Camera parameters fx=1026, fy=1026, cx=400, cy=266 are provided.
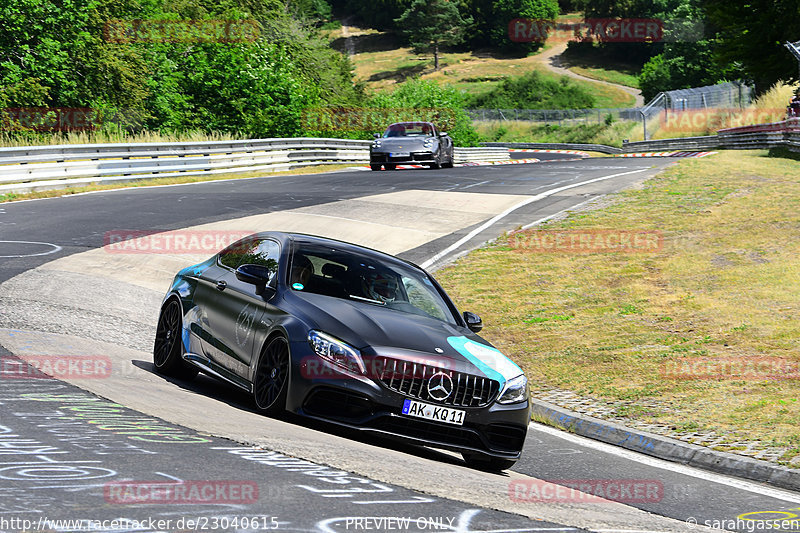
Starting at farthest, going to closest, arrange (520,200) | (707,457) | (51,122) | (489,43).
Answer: (489,43) < (51,122) < (520,200) < (707,457)

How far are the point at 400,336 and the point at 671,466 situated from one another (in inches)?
100.0

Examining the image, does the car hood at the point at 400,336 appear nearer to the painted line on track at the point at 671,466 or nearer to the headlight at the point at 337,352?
the headlight at the point at 337,352

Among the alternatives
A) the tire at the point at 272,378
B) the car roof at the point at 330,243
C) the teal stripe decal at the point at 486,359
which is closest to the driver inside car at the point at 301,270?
the car roof at the point at 330,243

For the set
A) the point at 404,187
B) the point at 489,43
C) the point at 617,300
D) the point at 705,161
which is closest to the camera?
the point at 617,300

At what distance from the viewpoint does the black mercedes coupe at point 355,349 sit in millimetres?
7289

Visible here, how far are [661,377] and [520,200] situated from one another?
1527cm

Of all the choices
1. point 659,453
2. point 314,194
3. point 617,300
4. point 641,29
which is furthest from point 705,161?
point 641,29

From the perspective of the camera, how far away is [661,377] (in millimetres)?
10938

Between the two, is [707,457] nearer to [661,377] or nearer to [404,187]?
[661,377]

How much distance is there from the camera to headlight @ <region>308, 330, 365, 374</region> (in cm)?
728

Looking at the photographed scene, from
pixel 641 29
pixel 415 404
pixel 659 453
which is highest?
pixel 641 29

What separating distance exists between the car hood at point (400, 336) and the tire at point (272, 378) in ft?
1.08

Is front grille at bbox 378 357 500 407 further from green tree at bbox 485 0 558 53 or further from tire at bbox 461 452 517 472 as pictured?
green tree at bbox 485 0 558 53

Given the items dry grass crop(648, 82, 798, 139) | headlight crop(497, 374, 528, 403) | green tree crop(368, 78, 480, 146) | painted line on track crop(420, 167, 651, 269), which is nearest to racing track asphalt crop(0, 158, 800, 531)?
painted line on track crop(420, 167, 651, 269)
